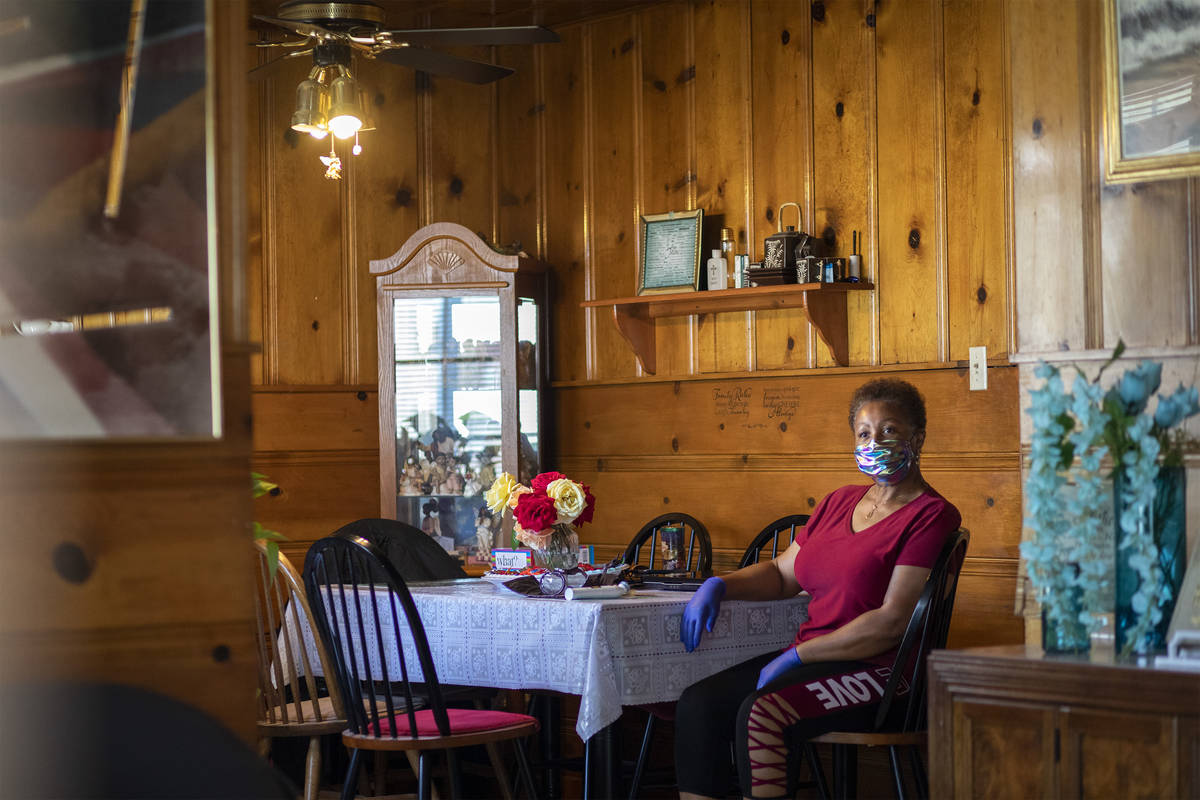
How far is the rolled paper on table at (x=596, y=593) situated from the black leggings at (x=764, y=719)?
30cm

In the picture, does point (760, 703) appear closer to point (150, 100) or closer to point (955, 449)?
point (955, 449)

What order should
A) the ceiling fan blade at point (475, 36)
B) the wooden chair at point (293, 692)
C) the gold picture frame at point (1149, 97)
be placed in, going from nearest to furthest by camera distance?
the gold picture frame at point (1149, 97) < the wooden chair at point (293, 692) < the ceiling fan blade at point (475, 36)

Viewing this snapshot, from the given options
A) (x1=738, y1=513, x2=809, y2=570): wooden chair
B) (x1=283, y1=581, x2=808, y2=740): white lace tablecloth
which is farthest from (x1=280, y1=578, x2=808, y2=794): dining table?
(x1=738, y1=513, x2=809, y2=570): wooden chair

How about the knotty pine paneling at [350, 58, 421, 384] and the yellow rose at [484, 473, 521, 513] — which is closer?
the yellow rose at [484, 473, 521, 513]

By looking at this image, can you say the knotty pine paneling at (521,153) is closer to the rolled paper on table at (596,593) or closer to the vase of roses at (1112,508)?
the rolled paper on table at (596,593)

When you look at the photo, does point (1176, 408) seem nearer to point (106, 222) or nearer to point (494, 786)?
point (106, 222)

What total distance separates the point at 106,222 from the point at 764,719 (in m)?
1.84

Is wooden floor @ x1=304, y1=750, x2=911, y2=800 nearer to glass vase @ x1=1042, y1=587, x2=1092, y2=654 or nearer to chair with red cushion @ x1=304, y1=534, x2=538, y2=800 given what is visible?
chair with red cushion @ x1=304, y1=534, x2=538, y2=800

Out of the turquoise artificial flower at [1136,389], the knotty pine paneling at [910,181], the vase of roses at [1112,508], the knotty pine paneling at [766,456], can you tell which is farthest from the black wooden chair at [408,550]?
the turquoise artificial flower at [1136,389]

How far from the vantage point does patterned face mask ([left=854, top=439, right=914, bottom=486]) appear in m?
3.26

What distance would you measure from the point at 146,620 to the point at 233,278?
0.46 meters

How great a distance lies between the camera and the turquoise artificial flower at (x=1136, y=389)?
6.65ft

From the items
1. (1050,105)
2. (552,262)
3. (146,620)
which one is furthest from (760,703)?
(552,262)

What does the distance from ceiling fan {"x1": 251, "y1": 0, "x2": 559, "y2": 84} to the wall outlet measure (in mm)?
1631
